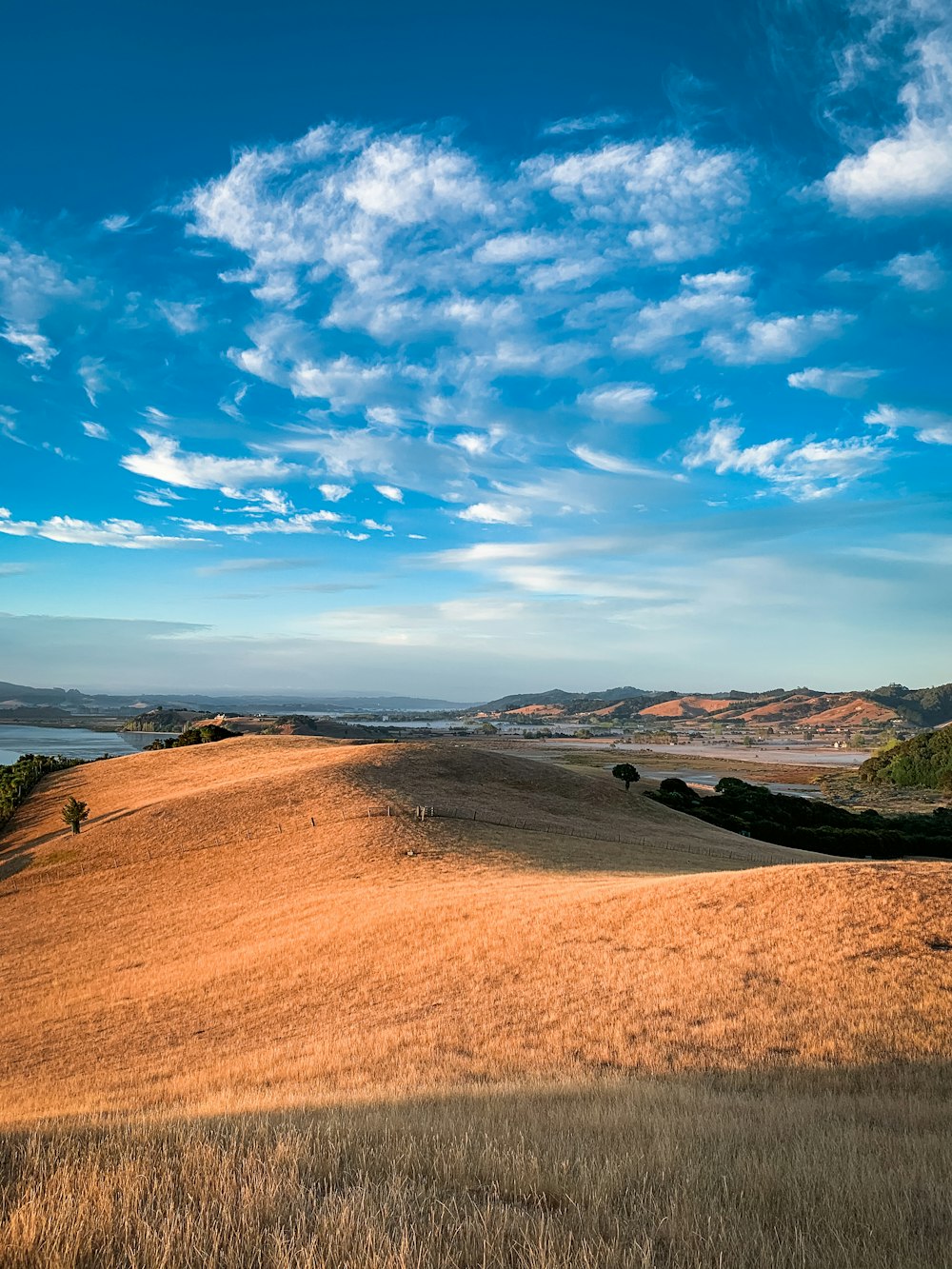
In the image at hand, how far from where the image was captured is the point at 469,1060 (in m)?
12.9

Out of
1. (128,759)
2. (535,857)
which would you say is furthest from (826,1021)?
(128,759)

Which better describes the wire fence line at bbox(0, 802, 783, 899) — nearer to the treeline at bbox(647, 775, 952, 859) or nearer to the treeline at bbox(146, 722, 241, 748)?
the treeline at bbox(647, 775, 952, 859)

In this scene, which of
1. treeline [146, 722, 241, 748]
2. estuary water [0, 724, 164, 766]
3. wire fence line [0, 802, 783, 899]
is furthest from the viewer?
estuary water [0, 724, 164, 766]

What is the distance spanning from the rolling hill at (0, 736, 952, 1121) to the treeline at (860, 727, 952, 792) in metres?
78.6

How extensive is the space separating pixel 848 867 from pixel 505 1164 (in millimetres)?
17664

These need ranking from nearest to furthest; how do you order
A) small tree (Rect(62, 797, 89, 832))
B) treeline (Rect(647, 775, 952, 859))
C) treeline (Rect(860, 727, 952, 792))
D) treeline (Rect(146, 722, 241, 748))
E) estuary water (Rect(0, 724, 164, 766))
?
small tree (Rect(62, 797, 89, 832)), treeline (Rect(647, 775, 952, 859)), treeline (Rect(146, 722, 241, 748)), treeline (Rect(860, 727, 952, 792)), estuary water (Rect(0, 724, 164, 766))

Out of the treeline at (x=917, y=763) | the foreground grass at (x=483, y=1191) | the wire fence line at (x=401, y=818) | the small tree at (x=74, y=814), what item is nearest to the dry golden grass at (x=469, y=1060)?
the foreground grass at (x=483, y=1191)

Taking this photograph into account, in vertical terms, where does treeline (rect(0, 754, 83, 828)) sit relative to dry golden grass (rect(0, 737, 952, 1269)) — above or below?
below

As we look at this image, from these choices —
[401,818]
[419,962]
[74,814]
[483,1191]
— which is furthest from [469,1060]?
[74,814]

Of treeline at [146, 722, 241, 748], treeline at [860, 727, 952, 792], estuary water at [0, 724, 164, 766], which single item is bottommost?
estuary water at [0, 724, 164, 766]

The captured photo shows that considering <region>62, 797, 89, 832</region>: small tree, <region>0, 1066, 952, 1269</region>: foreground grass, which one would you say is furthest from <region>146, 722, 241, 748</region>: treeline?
<region>0, 1066, 952, 1269</region>: foreground grass

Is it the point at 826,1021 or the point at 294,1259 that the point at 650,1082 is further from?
the point at 294,1259

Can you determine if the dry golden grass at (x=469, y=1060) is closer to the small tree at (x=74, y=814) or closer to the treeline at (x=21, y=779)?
the small tree at (x=74, y=814)

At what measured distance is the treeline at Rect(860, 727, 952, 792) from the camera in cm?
10494
